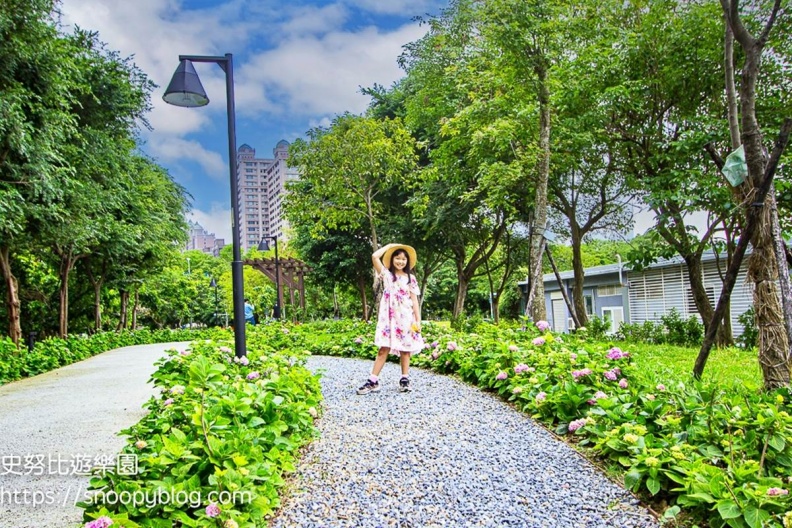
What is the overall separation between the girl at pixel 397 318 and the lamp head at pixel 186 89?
2485mm

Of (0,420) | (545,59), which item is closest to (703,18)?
(545,59)

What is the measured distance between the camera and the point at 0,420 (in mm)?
4910

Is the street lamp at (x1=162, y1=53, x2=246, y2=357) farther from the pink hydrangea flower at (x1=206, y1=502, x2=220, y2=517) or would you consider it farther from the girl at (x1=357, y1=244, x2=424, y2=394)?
the pink hydrangea flower at (x1=206, y1=502, x2=220, y2=517)

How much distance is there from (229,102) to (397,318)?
299 cm

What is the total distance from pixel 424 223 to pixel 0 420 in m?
11.7

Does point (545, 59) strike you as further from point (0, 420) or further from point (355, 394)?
point (0, 420)

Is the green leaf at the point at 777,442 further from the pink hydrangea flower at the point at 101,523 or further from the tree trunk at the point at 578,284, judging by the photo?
the tree trunk at the point at 578,284

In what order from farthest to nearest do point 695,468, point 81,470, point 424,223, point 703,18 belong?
1. point 424,223
2. point 703,18
3. point 81,470
4. point 695,468

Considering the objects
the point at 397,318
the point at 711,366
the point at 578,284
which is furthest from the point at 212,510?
the point at 578,284

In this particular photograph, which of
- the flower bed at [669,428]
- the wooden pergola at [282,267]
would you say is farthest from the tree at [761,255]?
the wooden pergola at [282,267]

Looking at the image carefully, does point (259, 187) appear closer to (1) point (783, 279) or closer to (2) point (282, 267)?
(2) point (282, 267)

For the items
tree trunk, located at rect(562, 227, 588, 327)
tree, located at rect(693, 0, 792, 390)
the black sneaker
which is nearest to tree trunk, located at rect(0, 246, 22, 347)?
the black sneaker

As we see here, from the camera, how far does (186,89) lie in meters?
5.08

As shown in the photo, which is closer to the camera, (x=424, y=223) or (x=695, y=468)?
(x=695, y=468)
